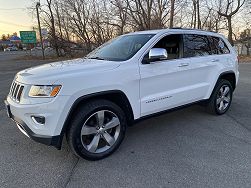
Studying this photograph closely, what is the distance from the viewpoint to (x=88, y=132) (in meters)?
3.04

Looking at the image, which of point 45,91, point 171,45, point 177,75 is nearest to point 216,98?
point 177,75

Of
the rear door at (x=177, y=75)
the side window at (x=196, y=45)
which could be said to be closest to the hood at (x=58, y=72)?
the rear door at (x=177, y=75)

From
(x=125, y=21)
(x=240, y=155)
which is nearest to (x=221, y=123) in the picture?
(x=240, y=155)

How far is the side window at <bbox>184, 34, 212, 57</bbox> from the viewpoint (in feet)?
13.2

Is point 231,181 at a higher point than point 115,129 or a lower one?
lower

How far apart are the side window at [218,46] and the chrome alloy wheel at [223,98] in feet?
2.47

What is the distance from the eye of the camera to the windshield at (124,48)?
3.47 metres

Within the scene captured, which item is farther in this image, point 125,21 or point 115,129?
point 125,21

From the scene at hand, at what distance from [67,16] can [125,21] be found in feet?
24.6

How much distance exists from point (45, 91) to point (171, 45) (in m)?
2.28

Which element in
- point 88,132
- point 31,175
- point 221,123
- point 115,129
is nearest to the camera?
point 31,175

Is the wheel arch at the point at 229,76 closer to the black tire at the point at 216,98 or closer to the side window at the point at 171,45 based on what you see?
the black tire at the point at 216,98

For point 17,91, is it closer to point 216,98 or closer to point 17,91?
point 17,91

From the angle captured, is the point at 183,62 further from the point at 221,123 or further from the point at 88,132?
the point at 88,132
